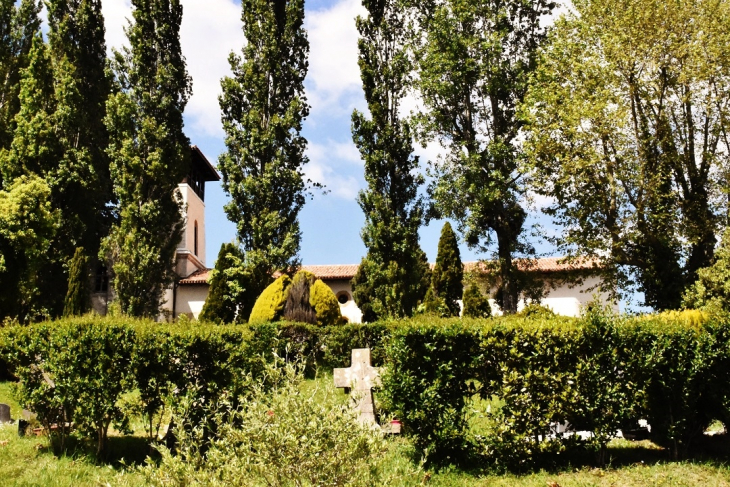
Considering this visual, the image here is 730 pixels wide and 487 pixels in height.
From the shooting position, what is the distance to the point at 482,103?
2320 cm

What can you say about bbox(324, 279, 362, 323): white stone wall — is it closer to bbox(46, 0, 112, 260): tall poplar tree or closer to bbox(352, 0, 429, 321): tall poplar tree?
bbox(352, 0, 429, 321): tall poplar tree

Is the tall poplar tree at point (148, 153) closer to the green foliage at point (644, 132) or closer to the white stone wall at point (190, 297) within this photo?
the white stone wall at point (190, 297)

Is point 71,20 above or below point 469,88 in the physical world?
above

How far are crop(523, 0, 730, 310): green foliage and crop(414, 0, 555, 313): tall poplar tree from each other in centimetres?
222

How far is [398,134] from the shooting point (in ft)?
74.1

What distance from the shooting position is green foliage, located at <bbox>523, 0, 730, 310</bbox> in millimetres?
18312

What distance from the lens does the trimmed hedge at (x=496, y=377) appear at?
328 inches

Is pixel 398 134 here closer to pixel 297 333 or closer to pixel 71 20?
pixel 297 333

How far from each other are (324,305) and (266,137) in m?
8.70

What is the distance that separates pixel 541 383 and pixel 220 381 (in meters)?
4.55

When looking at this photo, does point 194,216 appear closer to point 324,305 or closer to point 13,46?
point 13,46

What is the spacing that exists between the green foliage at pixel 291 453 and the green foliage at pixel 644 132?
1592cm

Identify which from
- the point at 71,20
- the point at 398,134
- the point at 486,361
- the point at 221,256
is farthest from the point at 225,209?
the point at 486,361

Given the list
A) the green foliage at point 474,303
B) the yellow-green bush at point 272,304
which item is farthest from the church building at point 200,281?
the yellow-green bush at point 272,304
